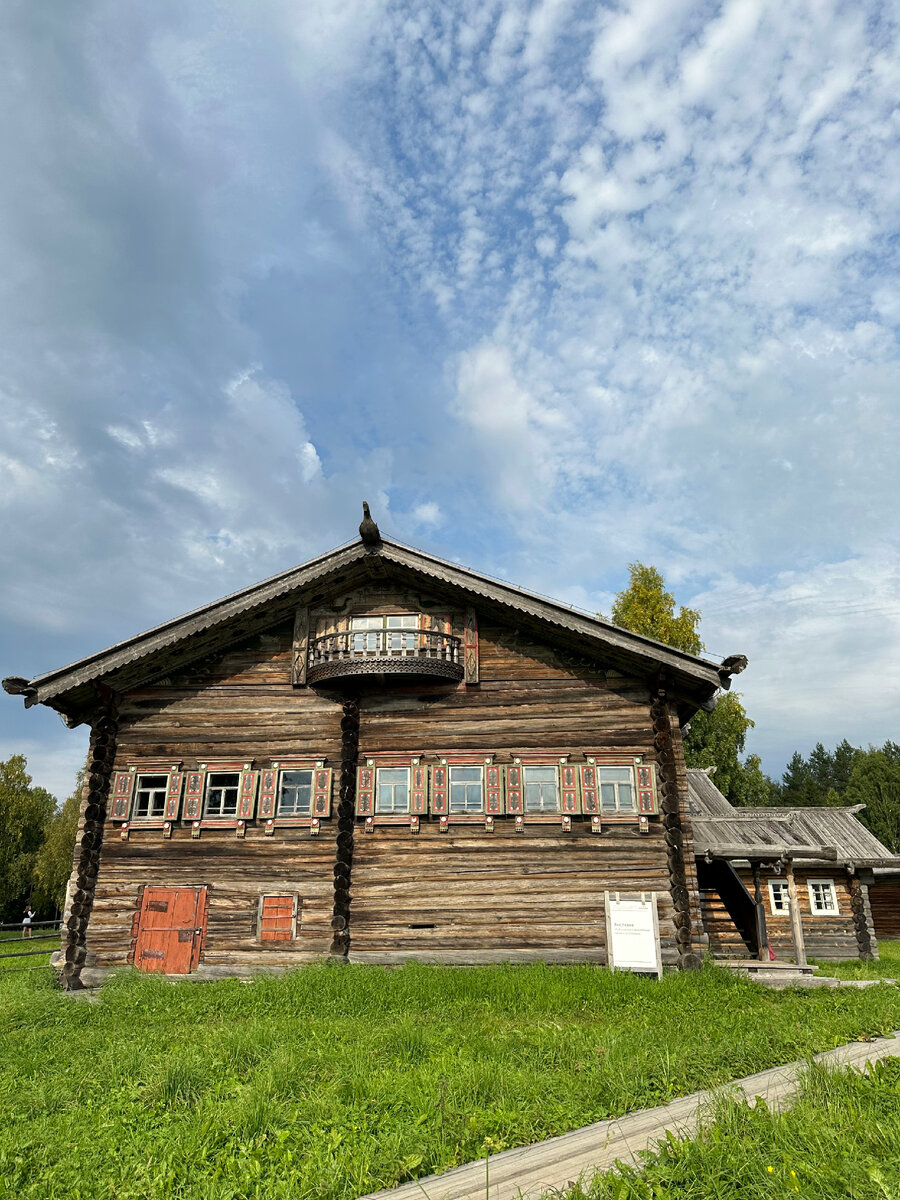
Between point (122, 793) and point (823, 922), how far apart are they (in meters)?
22.8

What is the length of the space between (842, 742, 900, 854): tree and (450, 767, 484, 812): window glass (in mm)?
46313

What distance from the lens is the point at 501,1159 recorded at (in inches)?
209

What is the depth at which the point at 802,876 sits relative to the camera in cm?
2525

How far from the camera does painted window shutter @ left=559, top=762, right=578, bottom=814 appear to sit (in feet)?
51.1

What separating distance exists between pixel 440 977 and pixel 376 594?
864 centimetres

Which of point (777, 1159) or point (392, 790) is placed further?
point (392, 790)

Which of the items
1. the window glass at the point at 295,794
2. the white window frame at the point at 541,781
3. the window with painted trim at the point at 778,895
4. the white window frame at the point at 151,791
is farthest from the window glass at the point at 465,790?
the window with painted trim at the point at 778,895

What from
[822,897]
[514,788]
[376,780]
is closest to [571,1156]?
[514,788]

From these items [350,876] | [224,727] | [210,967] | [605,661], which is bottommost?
[210,967]

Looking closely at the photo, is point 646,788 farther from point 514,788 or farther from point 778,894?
point 778,894

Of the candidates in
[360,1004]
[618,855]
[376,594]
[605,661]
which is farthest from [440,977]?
[376,594]

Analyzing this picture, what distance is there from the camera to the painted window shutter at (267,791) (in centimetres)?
1606

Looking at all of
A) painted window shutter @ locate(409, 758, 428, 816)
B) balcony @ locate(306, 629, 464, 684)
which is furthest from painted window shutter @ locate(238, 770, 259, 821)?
painted window shutter @ locate(409, 758, 428, 816)

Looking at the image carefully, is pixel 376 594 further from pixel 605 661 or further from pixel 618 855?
pixel 618 855
